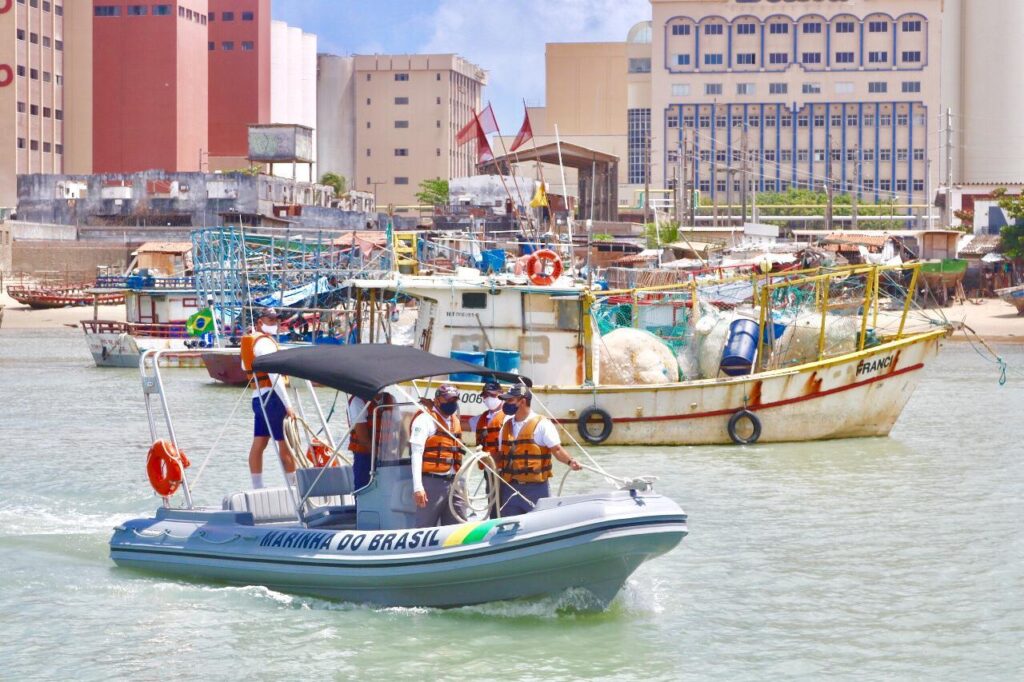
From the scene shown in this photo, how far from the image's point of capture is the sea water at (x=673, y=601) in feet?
40.2

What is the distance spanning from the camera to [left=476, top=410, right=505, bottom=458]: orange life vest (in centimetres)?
1359

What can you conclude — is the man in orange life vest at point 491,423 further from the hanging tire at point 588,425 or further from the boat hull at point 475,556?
the hanging tire at point 588,425

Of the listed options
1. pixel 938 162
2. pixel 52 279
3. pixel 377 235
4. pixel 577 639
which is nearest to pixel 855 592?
pixel 577 639

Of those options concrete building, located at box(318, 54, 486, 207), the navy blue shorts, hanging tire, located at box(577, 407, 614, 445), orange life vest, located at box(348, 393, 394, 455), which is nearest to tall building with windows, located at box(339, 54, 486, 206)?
concrete building, located at box(318, 54, 486, 207)

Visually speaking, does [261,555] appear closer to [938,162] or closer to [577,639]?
[577,639]

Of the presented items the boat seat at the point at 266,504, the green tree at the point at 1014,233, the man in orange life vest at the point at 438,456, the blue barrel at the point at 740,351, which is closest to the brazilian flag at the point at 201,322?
the blue barrel at the point at 740,351

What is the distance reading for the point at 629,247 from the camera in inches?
2852

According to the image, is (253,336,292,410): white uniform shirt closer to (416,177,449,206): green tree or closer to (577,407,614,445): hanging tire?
(577,407,614,445): hanging tire

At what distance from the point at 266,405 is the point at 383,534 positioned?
268cm

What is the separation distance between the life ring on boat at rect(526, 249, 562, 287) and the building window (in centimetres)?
8949

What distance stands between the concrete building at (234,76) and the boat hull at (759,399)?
283 ft

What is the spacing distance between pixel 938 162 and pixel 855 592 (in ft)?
326

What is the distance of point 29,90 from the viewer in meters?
90.8

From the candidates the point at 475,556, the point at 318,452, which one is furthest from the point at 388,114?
Result: the point at 475,556
